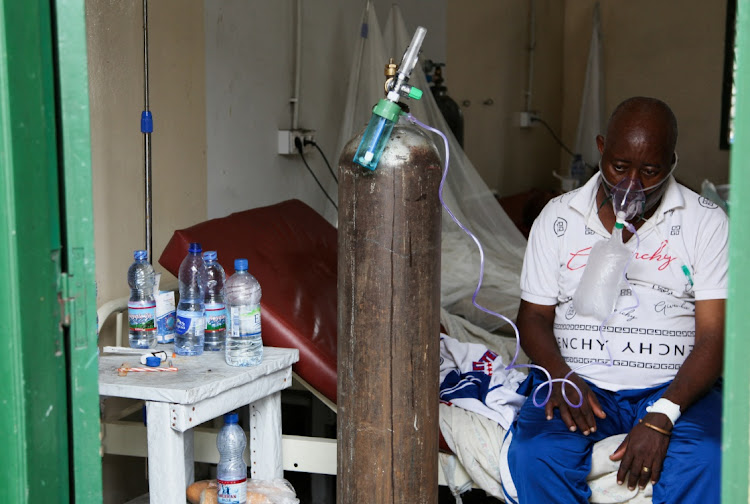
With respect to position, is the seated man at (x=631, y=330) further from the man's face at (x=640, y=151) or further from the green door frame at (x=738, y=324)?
the green door frame at (x=738, y=324)

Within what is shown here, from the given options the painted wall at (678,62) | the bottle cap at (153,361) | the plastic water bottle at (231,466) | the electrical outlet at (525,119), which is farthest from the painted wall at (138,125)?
the painted wall at (678,62)

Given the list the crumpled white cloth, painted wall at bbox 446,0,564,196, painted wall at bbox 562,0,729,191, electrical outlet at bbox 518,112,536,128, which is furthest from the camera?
painted wall at bbox 562,0,729,191

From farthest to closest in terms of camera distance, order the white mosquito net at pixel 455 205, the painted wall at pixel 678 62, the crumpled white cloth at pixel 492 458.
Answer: the painted wall at pixel 678 62
the white mosquito net at pixel 455 205
the crumpled white cloth at pixel 492 458

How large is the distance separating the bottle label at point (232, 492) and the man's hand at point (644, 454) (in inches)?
34.6

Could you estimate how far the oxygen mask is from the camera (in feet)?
6.96

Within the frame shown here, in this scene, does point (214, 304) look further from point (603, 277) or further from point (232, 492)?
point (603, 277)

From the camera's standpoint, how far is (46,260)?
4.28ft

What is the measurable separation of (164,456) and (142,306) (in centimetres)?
47

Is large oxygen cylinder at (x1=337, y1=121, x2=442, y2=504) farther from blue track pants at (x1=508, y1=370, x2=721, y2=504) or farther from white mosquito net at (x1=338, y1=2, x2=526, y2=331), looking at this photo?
white mosquito net at (x1=338, y1=2, x2=526, y2=331)

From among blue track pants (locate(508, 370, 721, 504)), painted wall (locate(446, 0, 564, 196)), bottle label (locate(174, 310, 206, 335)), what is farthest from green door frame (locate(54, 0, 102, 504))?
painted wall (locate(446, 0, 564, 196))

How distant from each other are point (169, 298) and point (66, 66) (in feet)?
3.55

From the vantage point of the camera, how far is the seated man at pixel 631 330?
1.98 meters

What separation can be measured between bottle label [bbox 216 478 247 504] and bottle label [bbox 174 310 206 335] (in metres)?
0.38

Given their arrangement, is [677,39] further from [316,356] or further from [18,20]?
[18,20]
